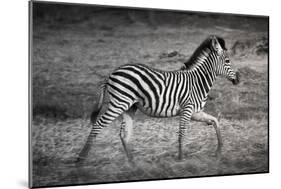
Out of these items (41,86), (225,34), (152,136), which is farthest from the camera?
(225,34)

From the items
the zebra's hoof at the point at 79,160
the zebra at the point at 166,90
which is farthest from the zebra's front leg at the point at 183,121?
the zebra's hoof at the point at 79,160

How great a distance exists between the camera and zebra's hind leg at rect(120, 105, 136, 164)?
4504 millimetres

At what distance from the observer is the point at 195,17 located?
4805mm

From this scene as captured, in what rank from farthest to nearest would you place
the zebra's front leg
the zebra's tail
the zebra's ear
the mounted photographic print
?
the zebra's ear
the zebra's front leg
the zebra's tail
the mounted photographic print

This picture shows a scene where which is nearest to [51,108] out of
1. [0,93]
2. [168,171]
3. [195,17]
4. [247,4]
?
[0,93]

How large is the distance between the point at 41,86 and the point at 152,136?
129 centimetres

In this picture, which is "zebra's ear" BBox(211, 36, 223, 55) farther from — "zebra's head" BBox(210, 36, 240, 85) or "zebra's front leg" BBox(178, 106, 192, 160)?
"zebra's front leg" BBox(178, 106, 192, 160)

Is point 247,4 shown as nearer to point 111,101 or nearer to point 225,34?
point 225,34

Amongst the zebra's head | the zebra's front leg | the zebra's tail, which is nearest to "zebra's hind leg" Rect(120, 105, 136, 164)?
the zebra's tail

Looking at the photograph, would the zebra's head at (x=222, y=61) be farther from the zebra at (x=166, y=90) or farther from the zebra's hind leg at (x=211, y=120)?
the zebra's hind leg at (x=211, y=120)

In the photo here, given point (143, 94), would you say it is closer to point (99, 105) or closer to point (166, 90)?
point (166, 90)

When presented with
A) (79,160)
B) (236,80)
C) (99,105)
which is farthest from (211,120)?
(79,160)

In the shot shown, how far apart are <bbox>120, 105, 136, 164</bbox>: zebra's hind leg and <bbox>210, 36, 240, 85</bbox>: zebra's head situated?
1172mm

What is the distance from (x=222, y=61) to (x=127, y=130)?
139 cm
